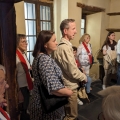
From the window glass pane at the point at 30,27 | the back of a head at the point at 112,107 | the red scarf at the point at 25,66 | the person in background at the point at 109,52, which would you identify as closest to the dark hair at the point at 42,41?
the red scarf at the point at 25,66

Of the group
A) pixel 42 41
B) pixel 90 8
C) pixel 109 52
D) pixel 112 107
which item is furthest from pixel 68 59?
pixel 90 8

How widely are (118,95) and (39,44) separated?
750 mm

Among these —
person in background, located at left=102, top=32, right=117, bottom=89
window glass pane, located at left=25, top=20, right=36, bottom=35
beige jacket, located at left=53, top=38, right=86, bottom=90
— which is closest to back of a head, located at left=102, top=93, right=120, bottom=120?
beige jacket, located at left=53, top=38, right=86, bottom=90

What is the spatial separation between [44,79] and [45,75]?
3 centimetres

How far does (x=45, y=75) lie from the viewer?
107 cm

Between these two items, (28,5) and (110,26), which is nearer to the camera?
(28,5)

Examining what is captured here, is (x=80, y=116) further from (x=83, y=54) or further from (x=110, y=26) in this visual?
(x=110, y=26)

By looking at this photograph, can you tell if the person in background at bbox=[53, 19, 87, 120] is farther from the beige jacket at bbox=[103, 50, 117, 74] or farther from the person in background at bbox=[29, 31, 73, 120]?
the beige jacket at bbox=[103, 50, 117, 74]

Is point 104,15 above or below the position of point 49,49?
above

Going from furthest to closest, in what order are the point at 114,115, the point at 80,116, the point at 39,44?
1. the point at 80,116
2. the point at 39,44
3. the point at 114,115

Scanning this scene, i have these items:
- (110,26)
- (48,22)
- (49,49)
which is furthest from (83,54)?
(49,49)

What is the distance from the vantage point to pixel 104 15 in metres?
3.45

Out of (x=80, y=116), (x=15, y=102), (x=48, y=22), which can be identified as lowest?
(x=80, y=116)

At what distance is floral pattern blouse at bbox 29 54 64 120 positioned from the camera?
108 centimetres
